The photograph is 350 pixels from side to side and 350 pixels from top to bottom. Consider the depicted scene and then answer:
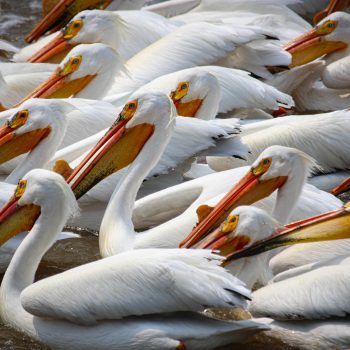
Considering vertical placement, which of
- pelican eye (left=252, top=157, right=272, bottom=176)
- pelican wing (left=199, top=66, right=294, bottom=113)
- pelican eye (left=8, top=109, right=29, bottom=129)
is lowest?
pelican wing (left=199, top=66, right=294, bottom=113)

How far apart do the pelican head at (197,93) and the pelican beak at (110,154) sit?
756 millimetres

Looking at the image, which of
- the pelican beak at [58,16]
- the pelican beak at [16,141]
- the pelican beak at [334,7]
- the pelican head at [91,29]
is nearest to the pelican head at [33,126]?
the pelican beak at [16,141]

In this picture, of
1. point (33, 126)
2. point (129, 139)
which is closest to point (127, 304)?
point (129, 139)

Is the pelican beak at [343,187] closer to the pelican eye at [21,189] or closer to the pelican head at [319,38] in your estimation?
the pelican eye at [21,189]

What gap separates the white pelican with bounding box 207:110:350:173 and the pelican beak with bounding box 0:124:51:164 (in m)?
1.00

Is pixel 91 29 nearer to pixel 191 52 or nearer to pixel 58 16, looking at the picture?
pixel 191 52

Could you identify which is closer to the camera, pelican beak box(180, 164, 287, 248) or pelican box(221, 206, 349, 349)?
pelican box(221, 206, 349, 349)

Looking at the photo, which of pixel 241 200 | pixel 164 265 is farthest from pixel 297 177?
pixel 164 265

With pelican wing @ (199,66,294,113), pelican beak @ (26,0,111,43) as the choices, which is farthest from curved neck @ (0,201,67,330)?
pelican beak @ (26,0,111,43)

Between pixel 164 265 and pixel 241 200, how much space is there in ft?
3.04

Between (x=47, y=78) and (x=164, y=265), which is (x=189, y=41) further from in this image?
(x=164, y=265)

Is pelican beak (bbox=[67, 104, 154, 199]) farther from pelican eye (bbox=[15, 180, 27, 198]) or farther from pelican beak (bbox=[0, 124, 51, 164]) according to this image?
pelican eye (bbox=[15, 180, 27, 198])

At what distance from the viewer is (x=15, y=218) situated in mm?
5059

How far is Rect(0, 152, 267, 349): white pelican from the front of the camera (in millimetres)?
4355
